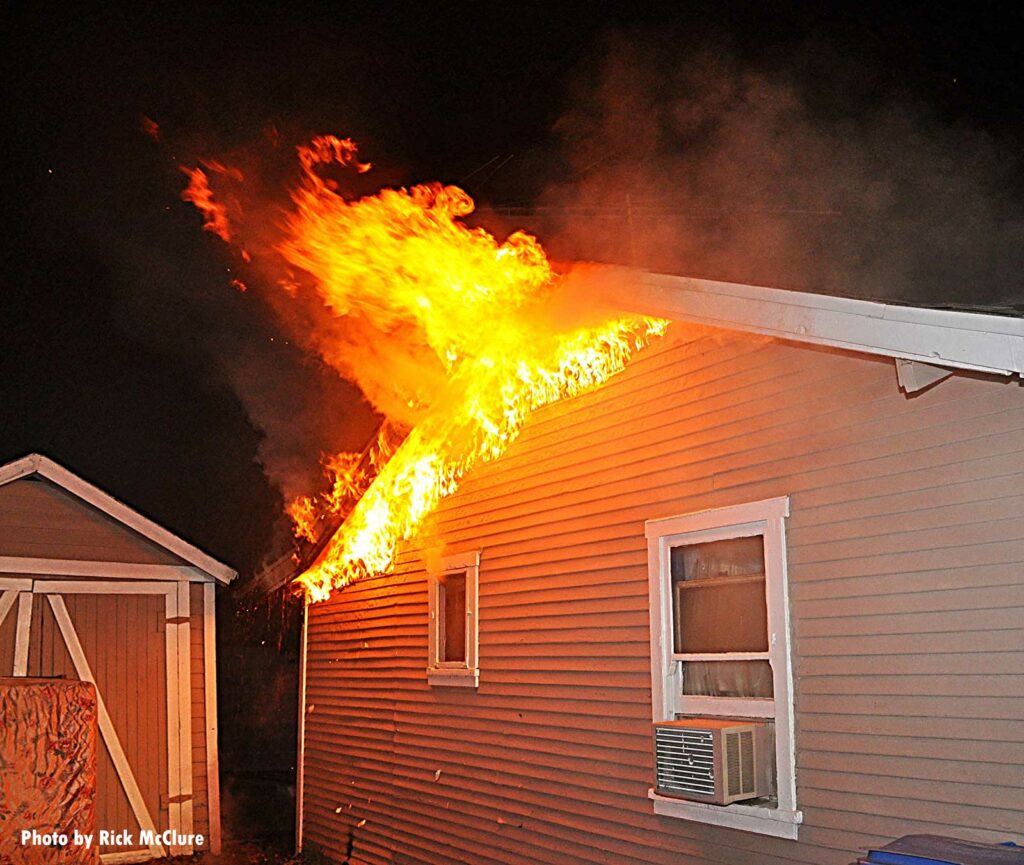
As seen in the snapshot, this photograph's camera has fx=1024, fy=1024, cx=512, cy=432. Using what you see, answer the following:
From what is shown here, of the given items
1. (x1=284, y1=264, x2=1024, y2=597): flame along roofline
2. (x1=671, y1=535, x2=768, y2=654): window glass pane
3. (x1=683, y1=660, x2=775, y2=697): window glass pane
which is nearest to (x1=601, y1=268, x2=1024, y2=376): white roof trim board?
(x1=284, y1=264, x2=1024, y2=597): flame along roofline

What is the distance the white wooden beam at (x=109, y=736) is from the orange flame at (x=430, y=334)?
2931 millimetres

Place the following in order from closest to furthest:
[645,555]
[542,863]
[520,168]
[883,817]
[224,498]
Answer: [883,817], [645,555], [542,863], [520,168], [224,498]

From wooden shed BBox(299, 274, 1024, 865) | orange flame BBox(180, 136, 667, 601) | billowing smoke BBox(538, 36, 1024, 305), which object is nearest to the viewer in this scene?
wooden shed BBox(299, 274, 1024, 865)

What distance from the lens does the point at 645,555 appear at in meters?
7.11

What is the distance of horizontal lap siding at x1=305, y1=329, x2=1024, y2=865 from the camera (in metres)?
4.91

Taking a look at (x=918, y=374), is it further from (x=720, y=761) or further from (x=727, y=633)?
(x=720, y=761)

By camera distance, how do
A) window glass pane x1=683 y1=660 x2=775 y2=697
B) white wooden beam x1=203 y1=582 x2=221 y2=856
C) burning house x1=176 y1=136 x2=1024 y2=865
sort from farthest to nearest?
white wooden beam x1=203 y1=582 x2=221 y2=856, window glass pane x1=683 y1=660 x2=775 y2=697, burning house x1=176 y1=136 x2=1024 y2=865

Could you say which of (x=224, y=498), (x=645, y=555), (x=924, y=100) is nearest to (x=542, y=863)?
(x=645, y=555)

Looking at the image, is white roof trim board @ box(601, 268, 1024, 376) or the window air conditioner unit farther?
the window air conditioner unit

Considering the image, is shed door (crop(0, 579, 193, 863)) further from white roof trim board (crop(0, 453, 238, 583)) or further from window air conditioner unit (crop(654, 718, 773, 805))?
window air conditioner unit (crop(654, 718, 773, 805))

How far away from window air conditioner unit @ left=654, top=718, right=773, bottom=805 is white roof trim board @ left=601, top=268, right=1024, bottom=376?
7.49 ft

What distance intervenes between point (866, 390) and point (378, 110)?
49.8 feet

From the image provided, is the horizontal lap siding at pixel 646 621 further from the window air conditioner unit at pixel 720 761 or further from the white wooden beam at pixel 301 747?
the white wooden beam at pixel 301 747

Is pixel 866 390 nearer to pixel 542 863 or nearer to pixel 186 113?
pixel 542 863
